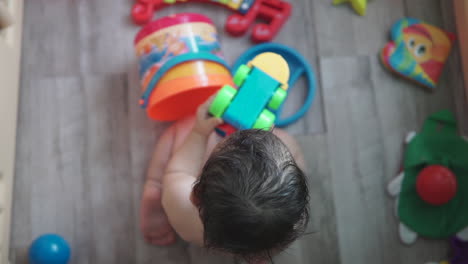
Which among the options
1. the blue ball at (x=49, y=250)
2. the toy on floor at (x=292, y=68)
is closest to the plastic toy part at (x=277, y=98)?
the toy on floor at (x=292, y=68)

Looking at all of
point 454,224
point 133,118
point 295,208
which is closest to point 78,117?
point 133,118

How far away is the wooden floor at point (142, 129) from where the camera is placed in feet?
3.04

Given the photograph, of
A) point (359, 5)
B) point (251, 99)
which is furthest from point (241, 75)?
point (359, 5)

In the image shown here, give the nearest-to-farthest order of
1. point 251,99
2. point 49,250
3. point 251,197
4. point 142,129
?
point 251,197, point 251,99, point 49,250, point 142,129

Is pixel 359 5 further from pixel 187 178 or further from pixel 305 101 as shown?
pixel 187 178

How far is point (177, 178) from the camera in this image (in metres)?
0.81

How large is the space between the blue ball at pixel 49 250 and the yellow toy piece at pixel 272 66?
545 millimetres

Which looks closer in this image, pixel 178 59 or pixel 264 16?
pixel 178 59

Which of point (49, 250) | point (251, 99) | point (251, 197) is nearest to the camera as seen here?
point (251, 197)

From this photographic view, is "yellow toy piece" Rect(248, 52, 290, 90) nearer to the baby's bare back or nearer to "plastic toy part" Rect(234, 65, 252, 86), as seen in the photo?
"plastic toy part" Rect(234, 65, 252, 86)

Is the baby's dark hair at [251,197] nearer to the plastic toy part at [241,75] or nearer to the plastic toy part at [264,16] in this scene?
the plastic toy part at [241,75]

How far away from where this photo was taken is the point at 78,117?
0.97 metres

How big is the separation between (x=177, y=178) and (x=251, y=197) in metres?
0.33

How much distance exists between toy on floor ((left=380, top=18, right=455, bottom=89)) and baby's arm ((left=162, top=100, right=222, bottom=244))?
0.50 metres
